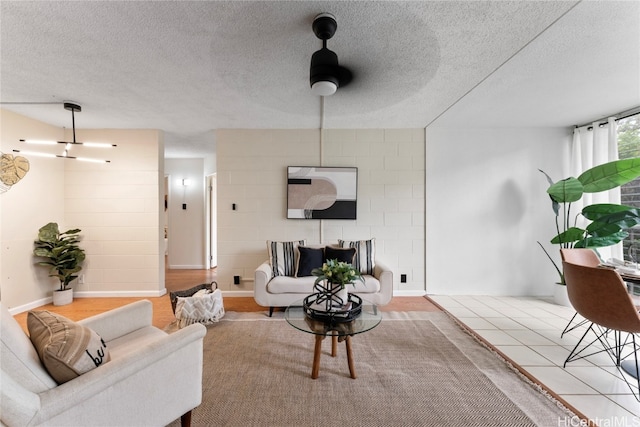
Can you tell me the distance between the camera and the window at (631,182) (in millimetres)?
3018

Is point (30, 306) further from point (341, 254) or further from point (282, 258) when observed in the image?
point (341, 254)

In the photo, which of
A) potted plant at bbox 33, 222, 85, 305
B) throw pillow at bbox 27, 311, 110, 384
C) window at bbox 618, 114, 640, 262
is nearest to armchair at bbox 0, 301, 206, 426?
throw pillow at bbox 27, 311, 110, 384

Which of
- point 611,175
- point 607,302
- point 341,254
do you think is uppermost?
point 611,175

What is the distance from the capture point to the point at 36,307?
3.29 metres

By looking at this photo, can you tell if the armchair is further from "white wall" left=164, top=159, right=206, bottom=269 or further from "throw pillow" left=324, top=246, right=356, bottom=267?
"white wall" left=164, top=159, right=206, bottom=269

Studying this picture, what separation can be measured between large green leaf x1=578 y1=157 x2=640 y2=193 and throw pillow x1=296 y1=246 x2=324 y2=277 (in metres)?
3.48

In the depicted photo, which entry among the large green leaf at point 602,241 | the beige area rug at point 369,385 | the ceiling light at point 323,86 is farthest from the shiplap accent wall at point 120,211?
the large green leaf at point 602,241

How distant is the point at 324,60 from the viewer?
1618 mm

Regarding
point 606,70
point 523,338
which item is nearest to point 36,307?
point 523,338

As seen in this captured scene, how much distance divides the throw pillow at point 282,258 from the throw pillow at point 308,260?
0.14 m

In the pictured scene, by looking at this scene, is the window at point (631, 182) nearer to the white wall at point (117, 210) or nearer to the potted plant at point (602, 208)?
the potted plant at point (602, 208)

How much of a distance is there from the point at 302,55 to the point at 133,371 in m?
2.28

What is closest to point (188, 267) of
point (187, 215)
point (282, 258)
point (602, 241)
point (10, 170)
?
point (187, 215)
